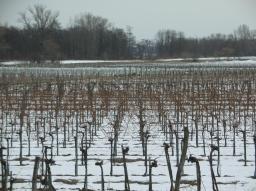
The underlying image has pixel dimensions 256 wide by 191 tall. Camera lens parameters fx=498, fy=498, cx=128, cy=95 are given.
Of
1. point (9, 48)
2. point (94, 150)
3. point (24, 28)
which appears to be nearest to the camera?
point (94, 150)

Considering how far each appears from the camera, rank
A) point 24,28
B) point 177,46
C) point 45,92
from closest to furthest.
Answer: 1. point 45,92
2. point 24,28
3. point 177,46

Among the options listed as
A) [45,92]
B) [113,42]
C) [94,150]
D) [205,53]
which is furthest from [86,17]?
[94,150]

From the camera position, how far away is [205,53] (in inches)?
2562

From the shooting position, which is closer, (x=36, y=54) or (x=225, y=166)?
(x=225, y=166)

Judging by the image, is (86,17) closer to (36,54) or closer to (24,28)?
(24,28)

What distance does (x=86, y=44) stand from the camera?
62.2 metres

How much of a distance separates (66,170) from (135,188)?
4.05 ft

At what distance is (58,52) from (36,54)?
2.48 metres

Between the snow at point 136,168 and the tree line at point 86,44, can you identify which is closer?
the snow at point 136,168

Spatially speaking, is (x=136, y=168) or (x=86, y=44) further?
(x=86, y=44)

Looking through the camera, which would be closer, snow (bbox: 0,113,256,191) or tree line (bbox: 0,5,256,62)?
snow (bbox: 0,113,256,191)

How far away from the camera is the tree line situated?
5441 centimetres

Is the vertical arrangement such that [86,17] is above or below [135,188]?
above

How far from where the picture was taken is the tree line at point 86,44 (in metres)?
54.4
